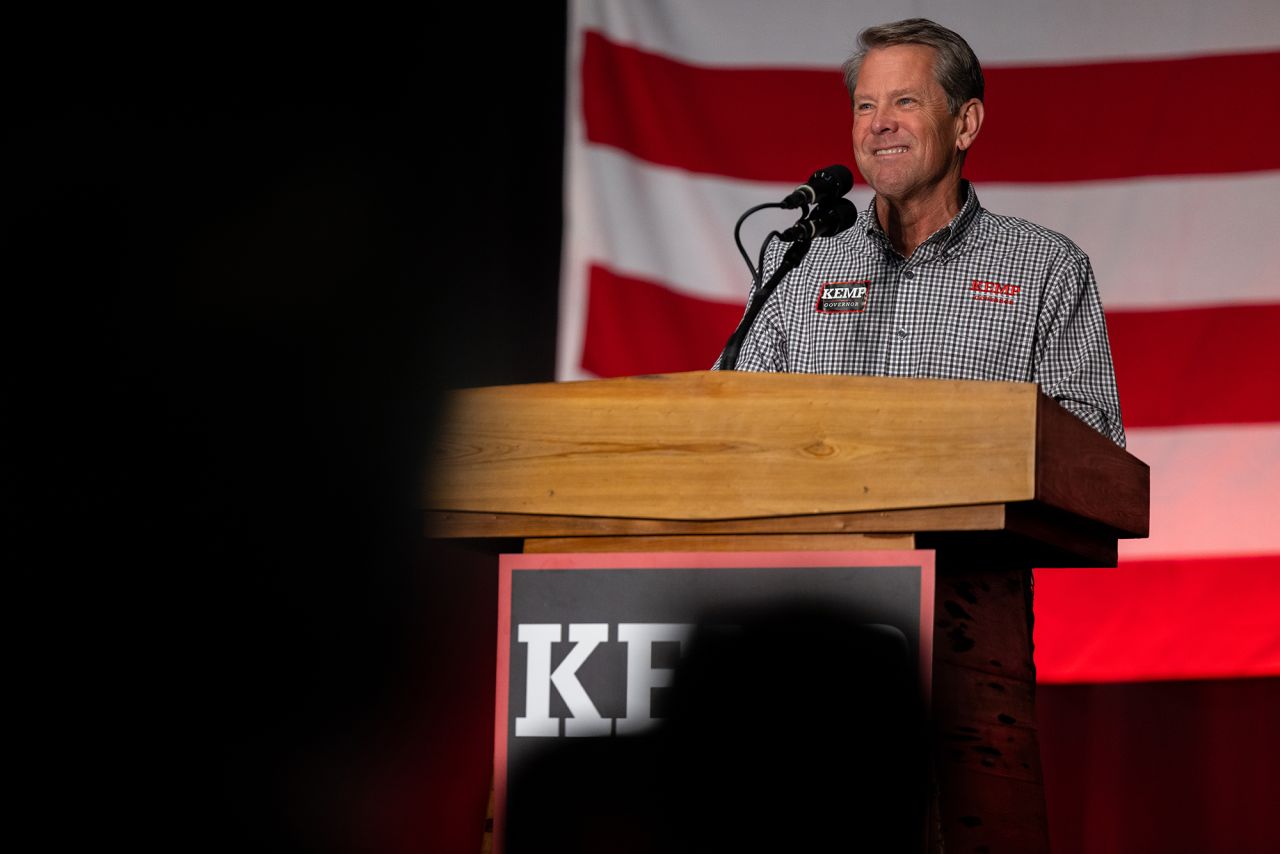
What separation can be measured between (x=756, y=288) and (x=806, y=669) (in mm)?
607

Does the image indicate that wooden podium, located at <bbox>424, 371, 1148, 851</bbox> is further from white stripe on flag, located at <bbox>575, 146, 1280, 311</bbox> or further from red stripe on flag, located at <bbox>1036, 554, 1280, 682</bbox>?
white stripe on flag, located at <bbox>575, 146, 1280, 311</bbox>

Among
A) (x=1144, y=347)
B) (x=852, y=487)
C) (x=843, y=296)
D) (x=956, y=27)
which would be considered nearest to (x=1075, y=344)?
(x=843, y=296)

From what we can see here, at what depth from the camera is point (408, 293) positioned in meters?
1.55

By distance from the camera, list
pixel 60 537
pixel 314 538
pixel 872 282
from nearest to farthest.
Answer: pixel 60 537, pixel 314 538, pixel 872 282

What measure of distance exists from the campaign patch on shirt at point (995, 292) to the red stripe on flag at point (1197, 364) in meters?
0.98

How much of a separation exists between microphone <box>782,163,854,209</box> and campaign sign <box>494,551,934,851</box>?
1.67ft

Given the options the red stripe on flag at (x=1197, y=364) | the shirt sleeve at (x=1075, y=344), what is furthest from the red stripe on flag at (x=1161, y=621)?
the shirt sleeve at (x=1075, y=344)

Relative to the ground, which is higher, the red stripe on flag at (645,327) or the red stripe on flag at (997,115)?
the red stripe on flag at (997,115)

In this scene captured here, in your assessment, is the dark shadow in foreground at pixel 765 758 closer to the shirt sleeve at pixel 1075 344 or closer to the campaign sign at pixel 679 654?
the campaign sign at pixel 679 654

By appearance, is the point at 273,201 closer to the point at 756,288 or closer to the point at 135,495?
the point at 135,495

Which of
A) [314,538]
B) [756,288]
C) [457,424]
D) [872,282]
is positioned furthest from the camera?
[872,282]

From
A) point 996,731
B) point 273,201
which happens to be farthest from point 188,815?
point 996,731

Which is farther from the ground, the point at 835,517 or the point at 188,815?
the point at 835,517

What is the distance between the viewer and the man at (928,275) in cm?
187
